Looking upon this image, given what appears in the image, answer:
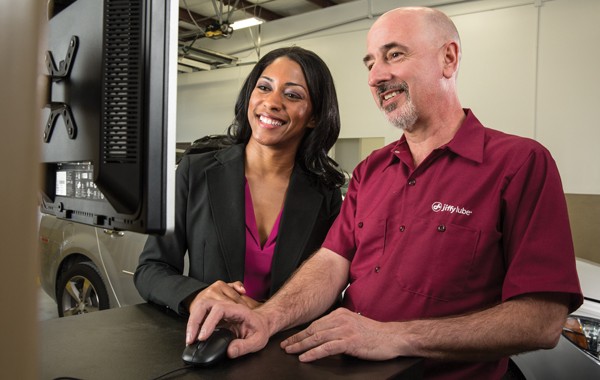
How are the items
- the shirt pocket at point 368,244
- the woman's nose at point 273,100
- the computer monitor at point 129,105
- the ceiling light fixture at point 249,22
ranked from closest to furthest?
the computer monitor at point 129,105 < the shirt pocket at point 368,244 < the woman's nose at point 273,100 < the ceiling light fixture at point 249,22

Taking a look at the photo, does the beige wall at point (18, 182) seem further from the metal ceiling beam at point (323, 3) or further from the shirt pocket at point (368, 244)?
the metal ceiling beam at point (323, 3)

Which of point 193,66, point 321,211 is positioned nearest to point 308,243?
point 321,211

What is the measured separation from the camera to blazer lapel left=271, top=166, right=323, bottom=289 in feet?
5.36

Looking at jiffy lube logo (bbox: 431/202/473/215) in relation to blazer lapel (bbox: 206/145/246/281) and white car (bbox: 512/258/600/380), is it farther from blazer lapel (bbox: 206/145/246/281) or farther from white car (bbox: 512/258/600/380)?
white car (bbox: 512/258/600/380)

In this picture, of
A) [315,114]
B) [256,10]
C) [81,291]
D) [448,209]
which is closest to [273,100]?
[315,114]

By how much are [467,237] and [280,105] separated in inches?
29.4

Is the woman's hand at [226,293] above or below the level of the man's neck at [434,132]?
below

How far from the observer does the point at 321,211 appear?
1.79 m

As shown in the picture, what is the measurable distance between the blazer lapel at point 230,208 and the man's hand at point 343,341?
0.58 m

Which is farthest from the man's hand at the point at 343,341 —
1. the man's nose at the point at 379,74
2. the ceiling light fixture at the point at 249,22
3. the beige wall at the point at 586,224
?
the ceiling light fixture at the point at 249,22

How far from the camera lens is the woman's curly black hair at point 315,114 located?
1807 mm

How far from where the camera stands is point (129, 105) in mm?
744

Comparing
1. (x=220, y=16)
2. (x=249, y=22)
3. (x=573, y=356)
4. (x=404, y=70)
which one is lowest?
(x=573, y=356)

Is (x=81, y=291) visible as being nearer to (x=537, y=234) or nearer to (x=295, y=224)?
(x=295, y=224)
